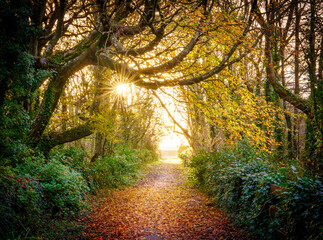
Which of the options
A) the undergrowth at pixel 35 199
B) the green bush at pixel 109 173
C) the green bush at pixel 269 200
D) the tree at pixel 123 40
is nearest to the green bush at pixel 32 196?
the undergrowth at pixel 35 199

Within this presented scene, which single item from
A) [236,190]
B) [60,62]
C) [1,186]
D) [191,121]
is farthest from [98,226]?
[191,121]

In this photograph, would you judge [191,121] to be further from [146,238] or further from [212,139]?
[146,238]

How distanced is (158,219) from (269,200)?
12.2 feet

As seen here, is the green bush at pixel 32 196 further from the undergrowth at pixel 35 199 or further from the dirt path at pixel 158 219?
the dirt path at pixel 158 219

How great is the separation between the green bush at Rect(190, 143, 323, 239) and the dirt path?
573 millimetres

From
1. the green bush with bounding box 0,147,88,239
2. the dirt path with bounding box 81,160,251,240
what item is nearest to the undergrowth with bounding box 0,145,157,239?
the green bush with bounding box 0,147,88,239

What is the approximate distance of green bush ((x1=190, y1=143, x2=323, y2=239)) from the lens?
2.95m

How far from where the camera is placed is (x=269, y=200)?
379 cm

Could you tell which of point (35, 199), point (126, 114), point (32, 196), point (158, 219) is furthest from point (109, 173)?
point (32, 196)

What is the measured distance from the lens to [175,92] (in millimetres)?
7859

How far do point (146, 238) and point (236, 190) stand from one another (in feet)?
9.23

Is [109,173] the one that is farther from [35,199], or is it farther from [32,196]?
[32,196]

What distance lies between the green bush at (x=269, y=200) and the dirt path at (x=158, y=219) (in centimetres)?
57

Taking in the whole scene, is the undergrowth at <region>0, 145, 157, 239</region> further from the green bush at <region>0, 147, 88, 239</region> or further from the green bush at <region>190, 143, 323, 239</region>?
the green bush at <region>190, 143, 323, 239</region>
